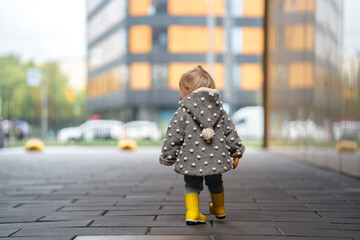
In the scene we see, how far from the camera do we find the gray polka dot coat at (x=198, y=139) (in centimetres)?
359

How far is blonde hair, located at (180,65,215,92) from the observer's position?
3.69m

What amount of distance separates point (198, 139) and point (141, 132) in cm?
1997

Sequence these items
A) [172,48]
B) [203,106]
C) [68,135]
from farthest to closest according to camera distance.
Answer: [172,48]
[68,135]
[203,106]

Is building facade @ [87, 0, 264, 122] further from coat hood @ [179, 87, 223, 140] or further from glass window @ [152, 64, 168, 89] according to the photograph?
coat hood @ [179, 87, 223, 140]

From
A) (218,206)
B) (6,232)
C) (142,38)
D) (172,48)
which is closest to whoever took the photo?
(6,232)

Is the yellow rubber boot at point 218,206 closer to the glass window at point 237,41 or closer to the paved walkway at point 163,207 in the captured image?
the paved walkway at point 163,207

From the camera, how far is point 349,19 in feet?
25.0

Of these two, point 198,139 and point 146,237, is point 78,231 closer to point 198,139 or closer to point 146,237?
point 146,237

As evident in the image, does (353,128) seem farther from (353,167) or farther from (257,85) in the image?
(257,85)

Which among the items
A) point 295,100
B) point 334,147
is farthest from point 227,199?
point 295,100

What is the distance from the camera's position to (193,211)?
3.60 m

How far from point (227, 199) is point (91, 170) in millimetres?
3953

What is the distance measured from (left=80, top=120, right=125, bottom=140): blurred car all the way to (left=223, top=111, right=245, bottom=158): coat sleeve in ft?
62.2

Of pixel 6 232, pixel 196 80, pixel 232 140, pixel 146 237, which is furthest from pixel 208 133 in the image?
pixel 6 232
